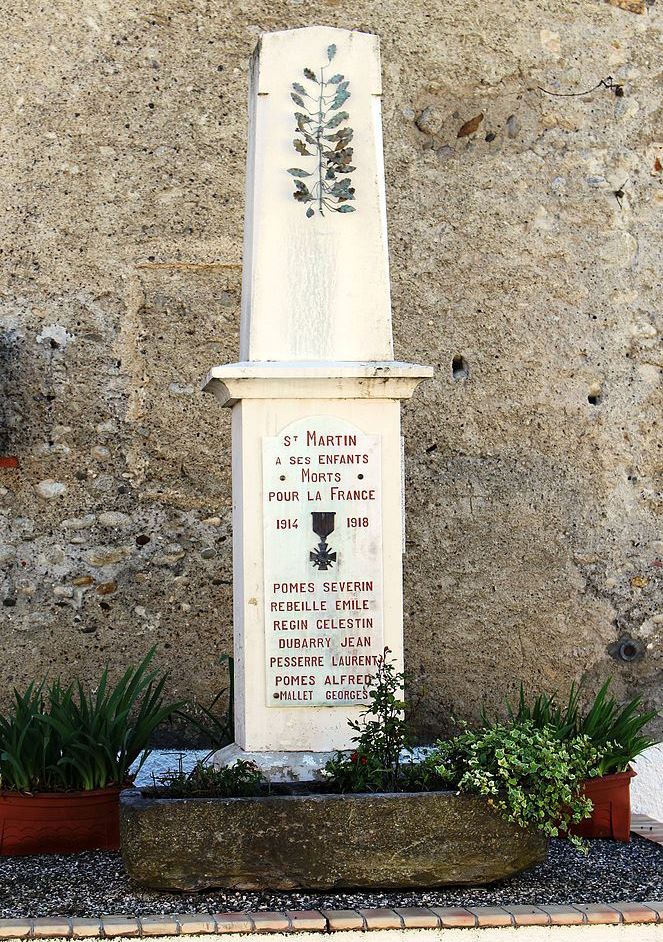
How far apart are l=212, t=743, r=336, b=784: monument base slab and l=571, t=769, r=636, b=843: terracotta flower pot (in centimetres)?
110

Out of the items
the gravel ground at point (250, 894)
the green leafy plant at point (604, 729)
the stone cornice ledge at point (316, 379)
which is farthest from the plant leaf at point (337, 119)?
the gravel ground at point (250, 894)

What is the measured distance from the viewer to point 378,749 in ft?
12.9

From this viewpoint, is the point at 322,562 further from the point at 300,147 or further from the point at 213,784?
the point at 300,147

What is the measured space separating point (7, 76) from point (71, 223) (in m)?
0.77

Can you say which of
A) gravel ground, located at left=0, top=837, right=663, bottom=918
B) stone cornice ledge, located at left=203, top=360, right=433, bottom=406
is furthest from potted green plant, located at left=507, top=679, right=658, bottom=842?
stone cornice ledge, located at left=203, top=360, right=433, bottom=406

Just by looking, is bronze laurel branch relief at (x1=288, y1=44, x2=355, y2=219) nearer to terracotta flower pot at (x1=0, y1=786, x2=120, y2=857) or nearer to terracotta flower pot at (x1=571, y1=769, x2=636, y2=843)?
terracotta flower pot at (x1=0, y1=786, x2=120, y2=857)

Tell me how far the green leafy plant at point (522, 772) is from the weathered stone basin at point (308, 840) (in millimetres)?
63

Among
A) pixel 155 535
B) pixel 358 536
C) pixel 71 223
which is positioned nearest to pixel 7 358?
pixel 71 223

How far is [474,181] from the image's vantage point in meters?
6.10

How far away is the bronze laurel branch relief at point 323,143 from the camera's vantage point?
4422 millimetres

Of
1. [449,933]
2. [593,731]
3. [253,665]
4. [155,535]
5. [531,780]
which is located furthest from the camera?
[155,535]

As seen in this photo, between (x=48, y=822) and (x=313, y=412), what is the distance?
5.60ft

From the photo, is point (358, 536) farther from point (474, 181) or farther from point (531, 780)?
point (474, 181)

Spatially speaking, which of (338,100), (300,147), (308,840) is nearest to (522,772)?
(308,840)
